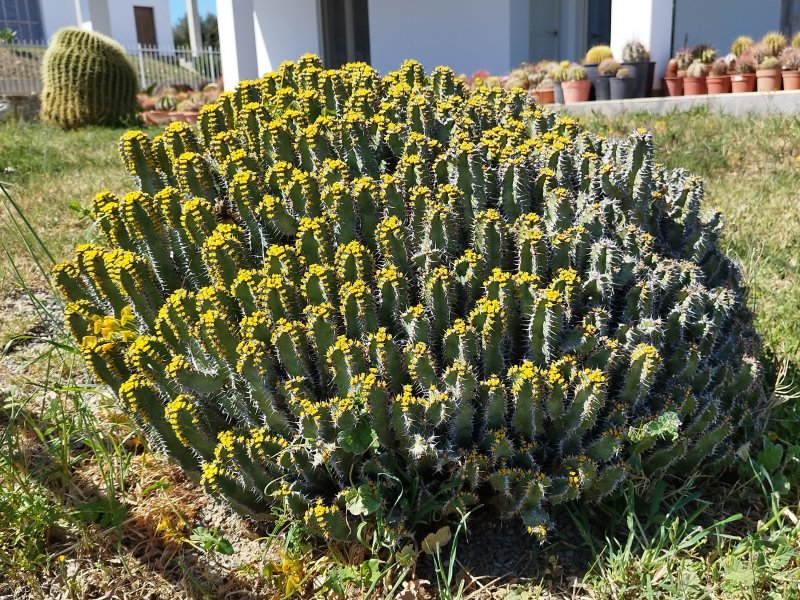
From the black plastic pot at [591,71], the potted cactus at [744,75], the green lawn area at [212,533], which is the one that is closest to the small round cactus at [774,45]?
the potted cactus at [744,75]

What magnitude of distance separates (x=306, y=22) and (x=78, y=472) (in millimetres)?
14373

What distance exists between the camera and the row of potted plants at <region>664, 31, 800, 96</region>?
8.17 metres

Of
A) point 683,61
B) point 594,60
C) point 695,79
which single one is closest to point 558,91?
point 594,60

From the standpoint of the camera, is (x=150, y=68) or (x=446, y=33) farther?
(x=150, y=68)

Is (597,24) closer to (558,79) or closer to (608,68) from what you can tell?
(558,79)

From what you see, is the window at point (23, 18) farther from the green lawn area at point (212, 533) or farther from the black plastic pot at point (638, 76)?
the green lawn area at point (212, 533)

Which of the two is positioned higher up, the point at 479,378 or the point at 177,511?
the point at 479,378

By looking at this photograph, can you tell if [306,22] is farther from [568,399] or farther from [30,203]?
[568,399]

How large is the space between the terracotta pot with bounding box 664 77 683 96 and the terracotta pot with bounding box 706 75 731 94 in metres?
0.45

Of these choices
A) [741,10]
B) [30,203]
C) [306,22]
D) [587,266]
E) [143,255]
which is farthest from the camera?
[306,22]

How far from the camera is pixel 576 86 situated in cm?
934

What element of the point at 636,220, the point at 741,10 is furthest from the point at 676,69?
the point at 636,220

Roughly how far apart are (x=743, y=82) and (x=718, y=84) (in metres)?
0.30

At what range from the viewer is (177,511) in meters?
2.25
